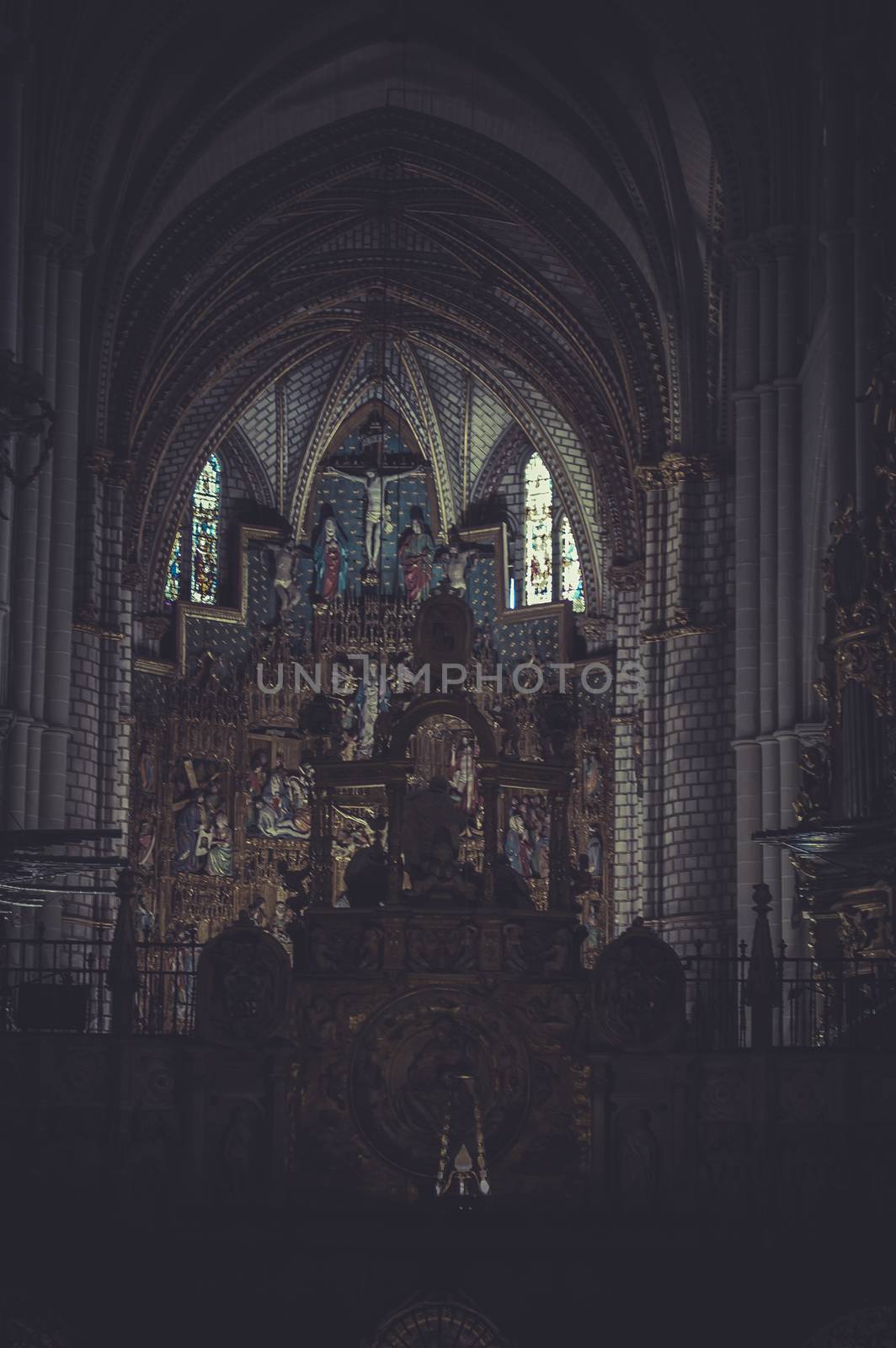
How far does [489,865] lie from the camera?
23.5 metres

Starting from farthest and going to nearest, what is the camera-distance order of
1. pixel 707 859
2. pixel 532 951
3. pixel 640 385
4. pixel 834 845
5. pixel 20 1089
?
pixel 640 385 < pixel 707 859 < pixel 834 845 < pixel 532 951 < pixel 20 1089

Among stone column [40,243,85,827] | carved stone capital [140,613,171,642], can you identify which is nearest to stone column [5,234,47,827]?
stone column [40,243,85,827]

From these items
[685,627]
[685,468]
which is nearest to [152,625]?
[685,468]

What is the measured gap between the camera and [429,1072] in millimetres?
22641

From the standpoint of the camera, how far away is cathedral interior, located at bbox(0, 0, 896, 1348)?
21297 millimetres

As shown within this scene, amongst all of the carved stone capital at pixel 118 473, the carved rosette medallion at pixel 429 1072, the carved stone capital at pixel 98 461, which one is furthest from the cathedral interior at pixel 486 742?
the carved stone capital at pixel 118 473

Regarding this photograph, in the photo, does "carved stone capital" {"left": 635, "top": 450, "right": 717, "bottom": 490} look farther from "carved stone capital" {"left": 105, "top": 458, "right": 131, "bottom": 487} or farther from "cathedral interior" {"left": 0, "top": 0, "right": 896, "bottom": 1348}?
"carved stone capital" {"left": 105, "top": 458, "right": 131, "bottom": 487}

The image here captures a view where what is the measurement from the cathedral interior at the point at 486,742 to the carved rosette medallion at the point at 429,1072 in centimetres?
3

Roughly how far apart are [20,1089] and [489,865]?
4.68 meters

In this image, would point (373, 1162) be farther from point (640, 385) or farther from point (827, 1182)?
point (640, 385)

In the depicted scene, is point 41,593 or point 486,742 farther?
point 41,593

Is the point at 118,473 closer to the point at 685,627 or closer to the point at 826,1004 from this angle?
the point at 685,627

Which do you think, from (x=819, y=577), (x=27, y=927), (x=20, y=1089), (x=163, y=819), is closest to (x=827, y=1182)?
(x=20, y=1089)

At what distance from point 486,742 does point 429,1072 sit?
3272 millimetres
